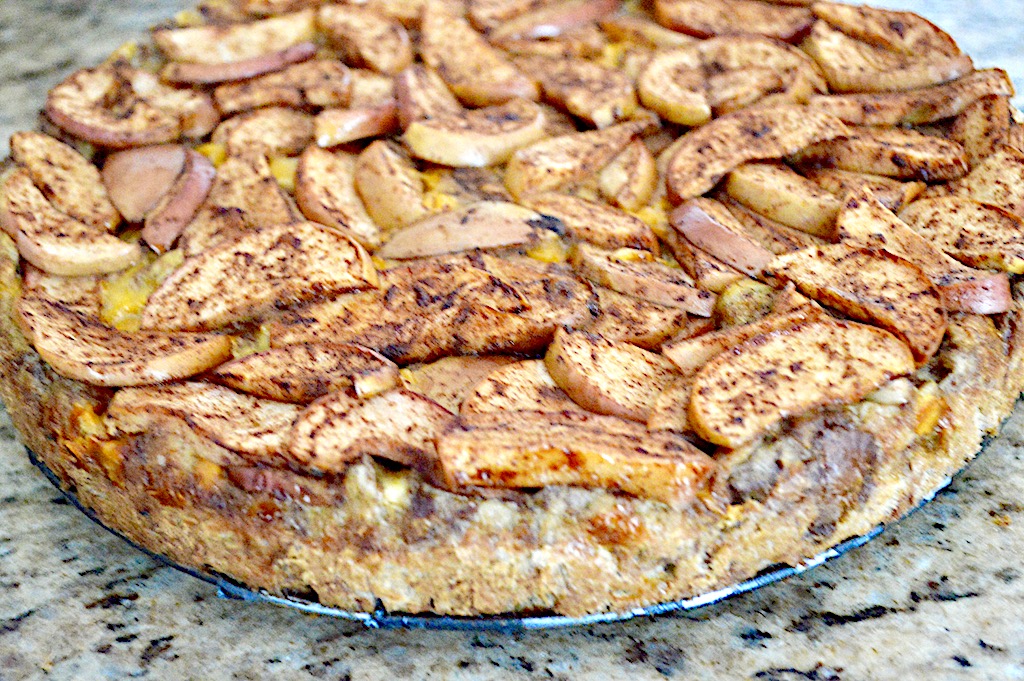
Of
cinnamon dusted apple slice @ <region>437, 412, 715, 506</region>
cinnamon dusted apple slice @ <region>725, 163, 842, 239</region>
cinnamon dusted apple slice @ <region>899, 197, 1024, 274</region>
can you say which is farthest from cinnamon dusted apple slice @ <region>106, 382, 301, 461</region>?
cinnamon dusted apple slice @ <region>899, 197, 1024, 274</region>

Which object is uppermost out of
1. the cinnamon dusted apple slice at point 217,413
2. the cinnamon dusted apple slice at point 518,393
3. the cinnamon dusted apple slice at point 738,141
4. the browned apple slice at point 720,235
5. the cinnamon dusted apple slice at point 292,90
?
the cinnamon dusted apple slice at point 738,141

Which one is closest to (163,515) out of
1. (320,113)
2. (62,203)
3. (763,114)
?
(62,203)

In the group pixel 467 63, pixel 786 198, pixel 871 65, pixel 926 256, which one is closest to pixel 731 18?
pixel 871 65

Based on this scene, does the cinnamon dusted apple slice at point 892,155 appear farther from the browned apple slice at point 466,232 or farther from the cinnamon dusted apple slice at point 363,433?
the cinnamon dusted apple slice at point 363,433

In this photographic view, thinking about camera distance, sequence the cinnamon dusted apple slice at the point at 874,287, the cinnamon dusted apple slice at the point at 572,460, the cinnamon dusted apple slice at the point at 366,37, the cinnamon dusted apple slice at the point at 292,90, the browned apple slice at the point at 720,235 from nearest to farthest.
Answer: the cinnamon dusted apple slice at the point at 572,460, the cinnamon dusted apple slice at the point at 874,287, the browned apple slice at the point at 720,235, the cinnamon dusted apple slice at the point at 292,90, the cinnamon dusted apple slice at the point at 366,37

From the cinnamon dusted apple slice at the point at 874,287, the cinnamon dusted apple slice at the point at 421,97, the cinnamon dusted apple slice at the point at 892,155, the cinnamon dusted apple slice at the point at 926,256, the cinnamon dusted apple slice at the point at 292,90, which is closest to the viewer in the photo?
the cinnamon dusted apple slice at the point at 874,287

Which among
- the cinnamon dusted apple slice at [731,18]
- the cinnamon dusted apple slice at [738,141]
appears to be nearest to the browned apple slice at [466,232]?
the cinnamon dusted apple slice at [738,141]
